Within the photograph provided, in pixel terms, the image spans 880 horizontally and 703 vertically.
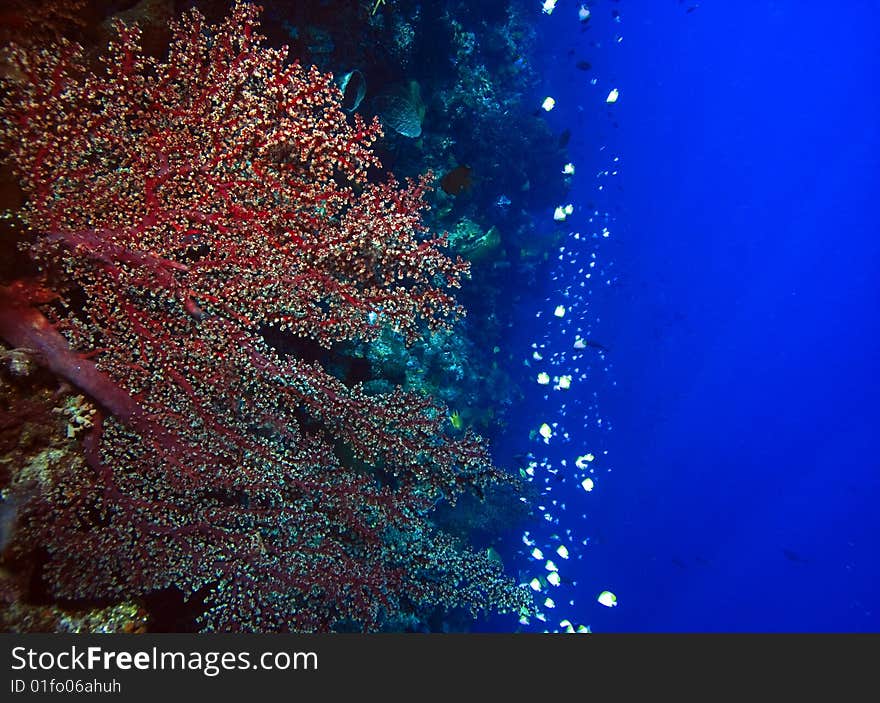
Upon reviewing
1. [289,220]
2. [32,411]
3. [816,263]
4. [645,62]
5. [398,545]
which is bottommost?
[398,545]

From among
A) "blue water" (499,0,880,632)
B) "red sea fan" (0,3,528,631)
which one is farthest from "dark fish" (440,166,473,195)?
"blue water" (499,0,880,632)

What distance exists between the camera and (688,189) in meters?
63.1

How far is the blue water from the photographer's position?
4016cm

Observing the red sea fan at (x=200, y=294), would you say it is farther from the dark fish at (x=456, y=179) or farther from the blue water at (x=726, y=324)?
the blue water at (x=726, y=324)

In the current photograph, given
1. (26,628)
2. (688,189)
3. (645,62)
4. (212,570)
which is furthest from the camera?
(688,189)

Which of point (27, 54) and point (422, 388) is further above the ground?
point (422, 388)

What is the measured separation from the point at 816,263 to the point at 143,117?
83299 millimetres

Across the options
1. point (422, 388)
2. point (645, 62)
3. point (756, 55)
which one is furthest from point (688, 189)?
point (422, 388)

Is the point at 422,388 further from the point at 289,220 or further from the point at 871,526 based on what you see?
the point at 871,526

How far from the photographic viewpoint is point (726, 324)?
204 feet

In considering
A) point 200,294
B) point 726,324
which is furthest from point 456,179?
point 726,324

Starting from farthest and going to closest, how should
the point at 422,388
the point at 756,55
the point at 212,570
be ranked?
1. the point at 756,55
2. the point at 422,388
3. the point at 212,570

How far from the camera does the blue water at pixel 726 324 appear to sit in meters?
40.2

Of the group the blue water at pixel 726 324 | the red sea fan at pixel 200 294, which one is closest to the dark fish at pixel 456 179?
the red sea fan at pixel 200 294
